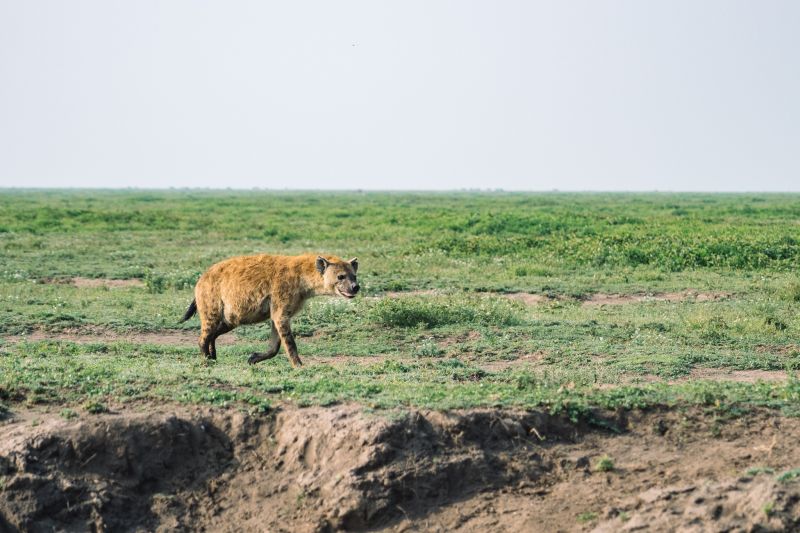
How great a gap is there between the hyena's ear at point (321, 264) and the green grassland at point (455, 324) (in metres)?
1.00

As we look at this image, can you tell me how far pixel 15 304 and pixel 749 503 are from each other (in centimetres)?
1129

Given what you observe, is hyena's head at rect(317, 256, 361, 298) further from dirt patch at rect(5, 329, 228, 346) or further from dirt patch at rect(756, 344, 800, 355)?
dirt patch at rect(756, 344, 800, 355)

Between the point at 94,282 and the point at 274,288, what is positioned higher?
the point at 274,288

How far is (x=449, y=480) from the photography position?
22.3 ft

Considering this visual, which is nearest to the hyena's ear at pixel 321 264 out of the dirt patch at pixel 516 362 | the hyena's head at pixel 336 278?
the hyena's head at pixel 336 278

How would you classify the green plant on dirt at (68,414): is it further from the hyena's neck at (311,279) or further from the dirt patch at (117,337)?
the dirt patch at (117,337)

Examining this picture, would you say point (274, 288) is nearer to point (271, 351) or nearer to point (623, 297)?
point (271, 351)

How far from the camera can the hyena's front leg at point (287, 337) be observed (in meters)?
9.73

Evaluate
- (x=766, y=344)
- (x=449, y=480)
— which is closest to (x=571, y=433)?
(x=449, y=480)

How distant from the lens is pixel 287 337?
32.1 feet

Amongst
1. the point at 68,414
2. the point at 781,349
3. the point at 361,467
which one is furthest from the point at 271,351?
the point at 781,349

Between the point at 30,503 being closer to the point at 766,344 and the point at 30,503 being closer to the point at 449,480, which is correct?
the point at 449,480

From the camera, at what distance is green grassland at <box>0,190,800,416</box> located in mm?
7863

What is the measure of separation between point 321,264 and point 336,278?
0.20 meters
